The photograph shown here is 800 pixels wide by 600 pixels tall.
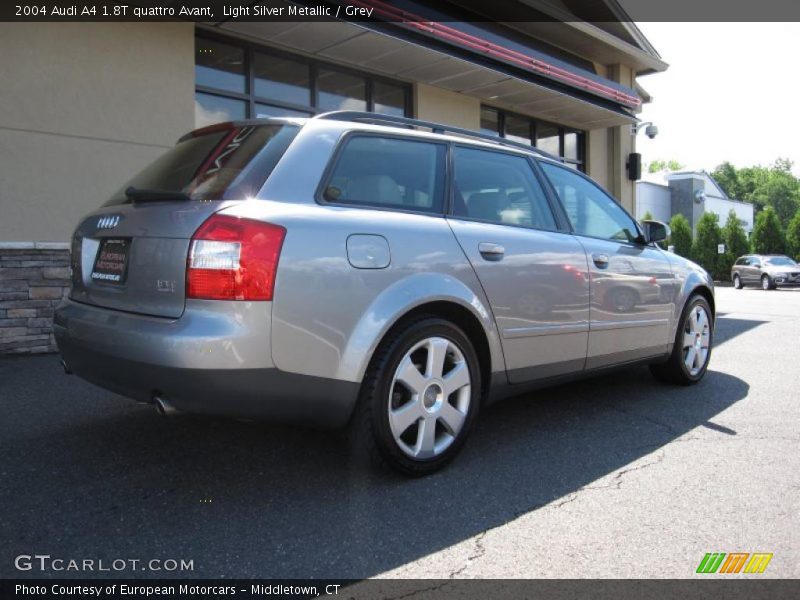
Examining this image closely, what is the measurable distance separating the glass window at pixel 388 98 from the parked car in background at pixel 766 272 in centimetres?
2249

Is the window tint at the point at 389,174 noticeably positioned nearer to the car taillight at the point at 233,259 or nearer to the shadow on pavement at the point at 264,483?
the car taillight at the point at 233,259

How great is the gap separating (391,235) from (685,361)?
3260 millimetres

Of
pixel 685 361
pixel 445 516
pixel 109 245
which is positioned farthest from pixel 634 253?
pixel 109 245

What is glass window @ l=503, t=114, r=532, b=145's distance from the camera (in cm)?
1227

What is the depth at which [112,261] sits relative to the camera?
299 cm

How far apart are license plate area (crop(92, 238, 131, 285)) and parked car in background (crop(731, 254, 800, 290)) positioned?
2881 cm

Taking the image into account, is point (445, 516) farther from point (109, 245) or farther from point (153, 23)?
point (153, 23)

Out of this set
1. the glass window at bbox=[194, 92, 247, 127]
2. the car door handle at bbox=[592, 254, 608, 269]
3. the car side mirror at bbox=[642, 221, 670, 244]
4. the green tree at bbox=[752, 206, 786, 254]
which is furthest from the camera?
the green tree at bbox=[752, 206, 786, 254]

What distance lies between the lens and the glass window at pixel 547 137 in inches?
512

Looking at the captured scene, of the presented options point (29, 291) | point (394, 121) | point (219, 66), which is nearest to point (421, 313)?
point (394, 121)

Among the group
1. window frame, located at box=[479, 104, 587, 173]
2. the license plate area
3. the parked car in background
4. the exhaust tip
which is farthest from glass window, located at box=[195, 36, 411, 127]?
the parked car in background

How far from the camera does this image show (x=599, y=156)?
14.5 metres

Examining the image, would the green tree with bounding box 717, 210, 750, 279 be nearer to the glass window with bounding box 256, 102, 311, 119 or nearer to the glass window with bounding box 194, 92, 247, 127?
the glass window with bounding box 256, 102, 311, 119

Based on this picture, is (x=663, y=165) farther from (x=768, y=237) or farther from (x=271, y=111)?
(x=271, y=111)
